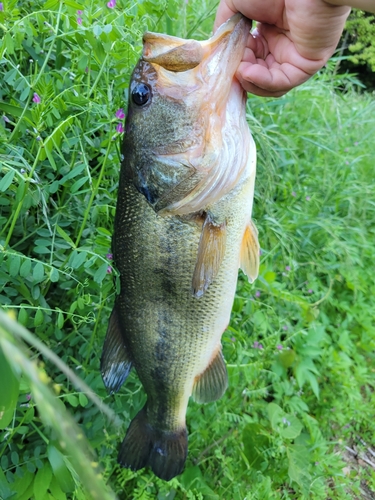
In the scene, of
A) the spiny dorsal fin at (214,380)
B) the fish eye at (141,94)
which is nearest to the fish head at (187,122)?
the fish eye at (141,94)

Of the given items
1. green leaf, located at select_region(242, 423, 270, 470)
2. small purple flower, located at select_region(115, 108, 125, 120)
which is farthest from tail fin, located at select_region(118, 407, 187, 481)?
small purple flower, located at select_region(115, 108, 125, 120)

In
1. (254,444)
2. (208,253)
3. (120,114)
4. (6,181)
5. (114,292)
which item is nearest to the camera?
(6,181)

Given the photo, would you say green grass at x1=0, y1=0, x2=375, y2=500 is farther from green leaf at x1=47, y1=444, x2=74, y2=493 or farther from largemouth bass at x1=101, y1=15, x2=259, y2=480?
largemouth bass at x1=101, y1=15, x2=259, y2=480

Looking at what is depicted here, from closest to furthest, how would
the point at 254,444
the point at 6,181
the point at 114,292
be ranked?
the point at 6,181, the point at 114,292, the point at 254,444

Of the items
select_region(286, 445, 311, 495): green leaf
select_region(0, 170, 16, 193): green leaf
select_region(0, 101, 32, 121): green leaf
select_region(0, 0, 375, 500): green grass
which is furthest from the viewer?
select_region(286, 445, 311, 495): green leaf

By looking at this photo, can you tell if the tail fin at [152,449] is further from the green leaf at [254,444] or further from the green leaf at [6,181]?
the green leaf at [6,181]

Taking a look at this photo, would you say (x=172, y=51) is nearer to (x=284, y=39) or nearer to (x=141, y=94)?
(x=141, y=94)

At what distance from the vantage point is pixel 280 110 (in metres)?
3.05

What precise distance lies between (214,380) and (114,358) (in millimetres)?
380

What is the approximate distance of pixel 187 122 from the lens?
3.99 ft

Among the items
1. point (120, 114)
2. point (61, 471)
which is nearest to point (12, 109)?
point (120, 114)

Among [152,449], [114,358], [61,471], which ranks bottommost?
[152,449]

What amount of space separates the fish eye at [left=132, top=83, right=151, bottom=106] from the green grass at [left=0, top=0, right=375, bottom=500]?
11 centimetres

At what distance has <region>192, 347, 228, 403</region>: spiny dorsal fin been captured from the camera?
1.51 metres
